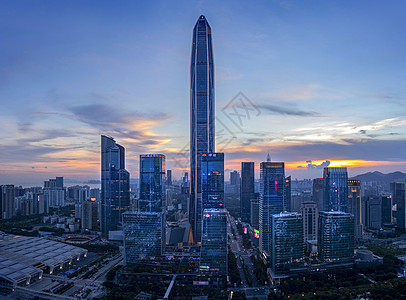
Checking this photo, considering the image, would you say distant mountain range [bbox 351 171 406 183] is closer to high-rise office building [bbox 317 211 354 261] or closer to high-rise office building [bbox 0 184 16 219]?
high-rise office building [bbox 317 211 354 261]

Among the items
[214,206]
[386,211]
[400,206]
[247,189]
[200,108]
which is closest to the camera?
[214,206]

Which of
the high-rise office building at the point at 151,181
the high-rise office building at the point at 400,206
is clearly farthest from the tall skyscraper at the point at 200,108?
the high-rise office building at the point at 400,206

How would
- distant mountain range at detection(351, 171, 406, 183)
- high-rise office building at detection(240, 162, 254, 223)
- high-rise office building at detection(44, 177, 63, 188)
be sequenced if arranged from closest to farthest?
high-rise office building at detection(240, 162, 254, 223)
high-rise office building at detection(44, 177, 63, 188)
distant mountain range at detection(351, 171, 406, 183)

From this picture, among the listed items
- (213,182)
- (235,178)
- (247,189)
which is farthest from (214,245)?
(235,178)

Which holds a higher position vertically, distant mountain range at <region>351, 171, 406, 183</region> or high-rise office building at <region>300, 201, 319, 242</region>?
distant mountain range at <region>351, 171, 406, 183</region>

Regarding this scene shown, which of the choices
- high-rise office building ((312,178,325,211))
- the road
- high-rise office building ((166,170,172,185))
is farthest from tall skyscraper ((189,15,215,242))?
high-rise office building ((166,170,172,185))

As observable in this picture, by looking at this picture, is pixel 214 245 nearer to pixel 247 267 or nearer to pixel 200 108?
pixel 247 267

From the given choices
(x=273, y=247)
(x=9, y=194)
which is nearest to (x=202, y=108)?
(x=273, y=247)
